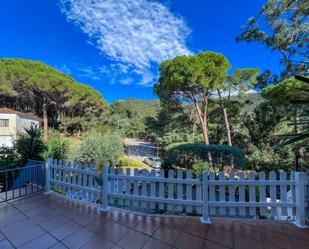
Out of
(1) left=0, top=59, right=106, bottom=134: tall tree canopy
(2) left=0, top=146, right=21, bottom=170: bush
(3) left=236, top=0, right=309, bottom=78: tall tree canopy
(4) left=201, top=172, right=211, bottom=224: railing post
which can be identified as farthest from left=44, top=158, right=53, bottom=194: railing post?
(1) left=0, top=59, right=106, bottom=134: tall tree canopy

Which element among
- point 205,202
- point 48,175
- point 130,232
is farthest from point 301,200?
point 48,175

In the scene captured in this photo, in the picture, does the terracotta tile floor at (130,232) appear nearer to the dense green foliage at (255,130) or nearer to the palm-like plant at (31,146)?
the palm-like plant at (31,146)

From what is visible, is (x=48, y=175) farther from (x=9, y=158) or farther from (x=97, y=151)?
(x=97, y=151)

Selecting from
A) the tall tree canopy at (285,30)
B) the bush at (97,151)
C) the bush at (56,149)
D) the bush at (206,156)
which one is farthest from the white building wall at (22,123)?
the tall tree canopy at (285,30)

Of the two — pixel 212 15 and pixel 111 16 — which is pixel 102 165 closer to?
pixel 111 16

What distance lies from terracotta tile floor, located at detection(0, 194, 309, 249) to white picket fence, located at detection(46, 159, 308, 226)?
19cm

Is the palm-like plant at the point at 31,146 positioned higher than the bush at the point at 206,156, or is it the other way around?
the palm-like plant at the point at 31,146

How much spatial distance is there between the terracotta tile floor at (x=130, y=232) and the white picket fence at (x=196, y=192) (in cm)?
19

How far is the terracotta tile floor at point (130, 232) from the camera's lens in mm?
2168

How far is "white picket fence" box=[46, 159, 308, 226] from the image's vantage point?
271cm

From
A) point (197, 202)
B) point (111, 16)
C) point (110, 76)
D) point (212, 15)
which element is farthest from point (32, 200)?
point (110, 76)

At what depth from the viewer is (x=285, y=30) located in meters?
9.89

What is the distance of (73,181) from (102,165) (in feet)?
2.70

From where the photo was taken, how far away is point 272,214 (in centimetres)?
286
